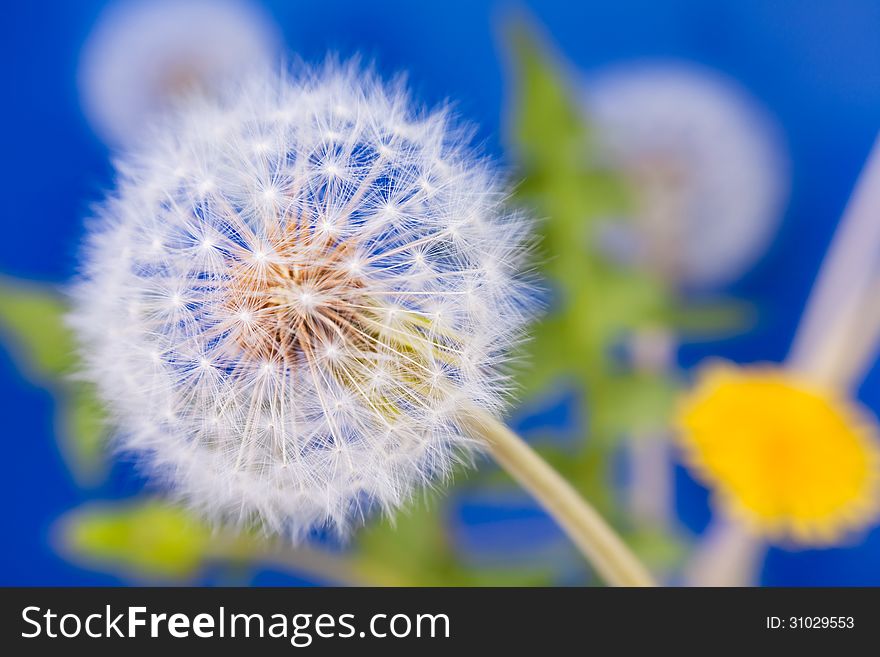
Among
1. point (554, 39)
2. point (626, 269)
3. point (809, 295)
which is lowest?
point (626, 269)

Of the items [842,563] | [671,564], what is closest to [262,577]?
[671,564]

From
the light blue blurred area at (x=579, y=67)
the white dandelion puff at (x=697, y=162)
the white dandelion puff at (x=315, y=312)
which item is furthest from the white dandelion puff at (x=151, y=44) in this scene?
the white dandelion puff at (x=315, y=312)

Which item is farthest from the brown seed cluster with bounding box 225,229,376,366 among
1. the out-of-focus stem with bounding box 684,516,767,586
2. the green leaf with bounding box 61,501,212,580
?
the out-of-focus stem with bounding box 684,516,767,586

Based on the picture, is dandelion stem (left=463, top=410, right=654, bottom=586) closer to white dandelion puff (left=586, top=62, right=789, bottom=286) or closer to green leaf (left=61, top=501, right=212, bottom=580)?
green leaf (left=61, top=501, right=212, bottom=580)

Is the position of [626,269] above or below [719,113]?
below

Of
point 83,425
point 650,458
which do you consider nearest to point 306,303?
point 83,425

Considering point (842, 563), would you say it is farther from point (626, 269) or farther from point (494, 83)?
point (494, 83)
